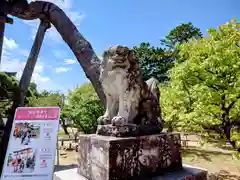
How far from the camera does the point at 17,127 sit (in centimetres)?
289

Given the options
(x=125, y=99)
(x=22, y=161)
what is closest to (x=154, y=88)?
(x=125, y=99)

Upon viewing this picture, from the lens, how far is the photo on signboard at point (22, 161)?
259 centimetres

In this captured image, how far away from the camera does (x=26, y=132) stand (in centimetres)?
284

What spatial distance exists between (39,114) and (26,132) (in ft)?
A: 1.14

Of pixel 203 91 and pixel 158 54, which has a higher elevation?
pixel 158 54

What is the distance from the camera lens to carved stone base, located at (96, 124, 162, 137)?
72.1 inches

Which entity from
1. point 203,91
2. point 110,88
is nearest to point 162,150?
point 110,88

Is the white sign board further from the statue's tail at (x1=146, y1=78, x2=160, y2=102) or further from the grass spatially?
the grass

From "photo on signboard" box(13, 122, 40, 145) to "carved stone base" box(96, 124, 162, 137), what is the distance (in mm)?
1401

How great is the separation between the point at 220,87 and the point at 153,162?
2.66 m

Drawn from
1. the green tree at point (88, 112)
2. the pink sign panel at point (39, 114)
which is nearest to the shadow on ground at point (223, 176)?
the pink sign panel at point (39, 114)

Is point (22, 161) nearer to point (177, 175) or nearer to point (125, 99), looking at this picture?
point (125, 99)

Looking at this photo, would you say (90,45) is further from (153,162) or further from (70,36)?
(153,162)

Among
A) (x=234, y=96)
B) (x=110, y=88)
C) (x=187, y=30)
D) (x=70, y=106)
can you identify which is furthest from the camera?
Answer: (x=187, y=30)
